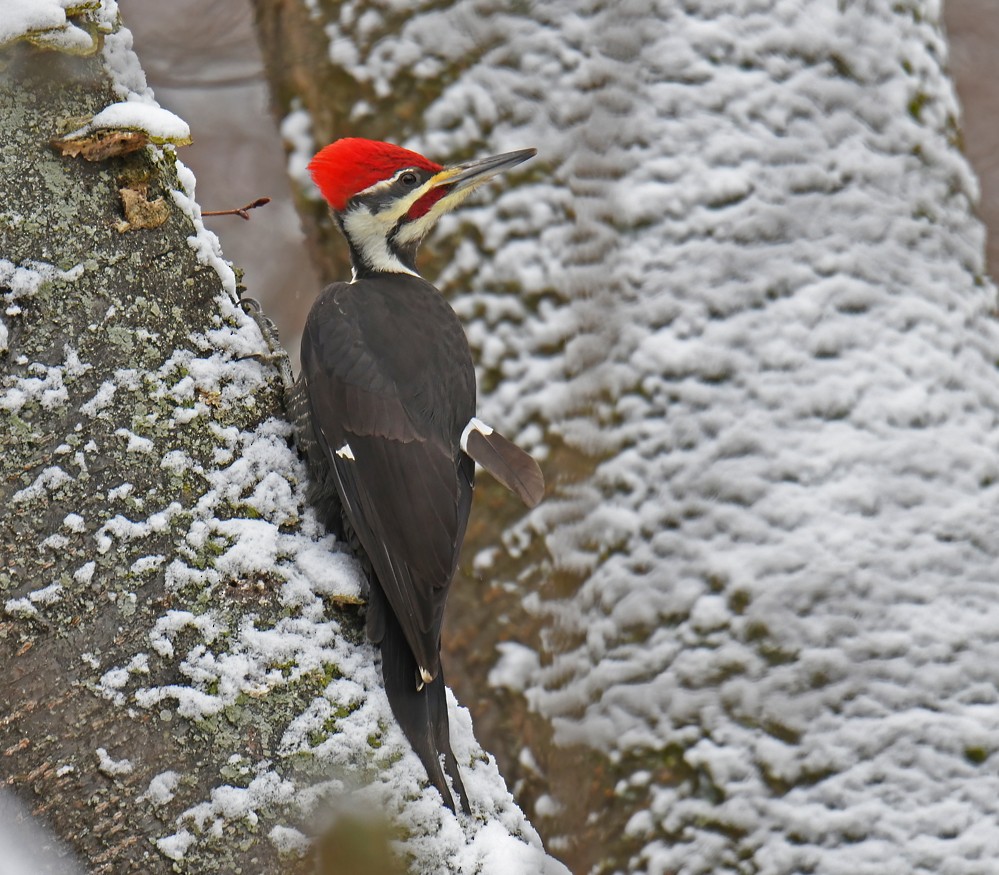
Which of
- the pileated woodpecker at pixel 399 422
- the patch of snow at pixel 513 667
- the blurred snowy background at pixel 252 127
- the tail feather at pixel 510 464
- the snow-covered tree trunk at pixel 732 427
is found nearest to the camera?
the pileated woodpecker at pixel 399 422

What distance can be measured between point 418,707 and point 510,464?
604 millimetres

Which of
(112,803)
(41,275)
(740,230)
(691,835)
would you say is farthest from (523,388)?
(112,803)

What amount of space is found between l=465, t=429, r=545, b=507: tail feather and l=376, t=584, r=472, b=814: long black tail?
15.7 inches

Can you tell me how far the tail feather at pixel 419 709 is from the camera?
146 cm

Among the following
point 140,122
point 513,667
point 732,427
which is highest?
point 140,122

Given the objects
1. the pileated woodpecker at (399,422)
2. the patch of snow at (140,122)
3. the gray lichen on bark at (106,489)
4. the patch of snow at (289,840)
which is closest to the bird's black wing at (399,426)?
the pileated woodpecker at (399,422)

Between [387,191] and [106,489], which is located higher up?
[106,489]

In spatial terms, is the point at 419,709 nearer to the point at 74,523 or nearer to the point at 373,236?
the point at 74,523

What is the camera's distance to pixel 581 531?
8.49ft

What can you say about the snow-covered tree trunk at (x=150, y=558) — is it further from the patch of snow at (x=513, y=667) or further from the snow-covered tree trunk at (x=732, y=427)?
the patch of snow at (x=513, y=667)

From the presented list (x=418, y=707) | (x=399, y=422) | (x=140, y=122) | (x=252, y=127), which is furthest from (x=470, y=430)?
(x=252, y=127)

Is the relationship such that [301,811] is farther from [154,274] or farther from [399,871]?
[154,274]

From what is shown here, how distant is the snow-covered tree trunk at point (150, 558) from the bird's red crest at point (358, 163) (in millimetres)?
691

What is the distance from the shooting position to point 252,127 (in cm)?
603
